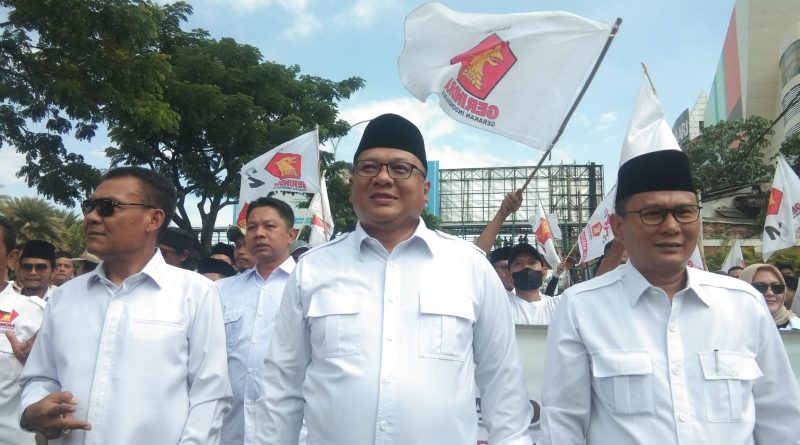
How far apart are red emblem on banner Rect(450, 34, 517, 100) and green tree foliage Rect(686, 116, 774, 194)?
3471 centimetres

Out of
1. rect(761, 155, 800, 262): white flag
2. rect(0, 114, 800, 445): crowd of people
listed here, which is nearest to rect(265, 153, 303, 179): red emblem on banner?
rect(0, 114, 800, 445): crowd of people

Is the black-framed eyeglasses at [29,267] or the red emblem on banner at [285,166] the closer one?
the black-framed eyeglasses at [29,267]

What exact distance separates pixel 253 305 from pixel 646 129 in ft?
10.5

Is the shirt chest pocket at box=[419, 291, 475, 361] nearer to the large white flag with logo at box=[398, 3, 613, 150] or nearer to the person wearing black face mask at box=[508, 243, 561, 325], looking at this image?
the large white flag with logo at box=[398, 3, 613, 150]

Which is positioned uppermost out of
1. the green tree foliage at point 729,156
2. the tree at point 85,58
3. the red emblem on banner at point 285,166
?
the green tree foliage at point 729,156

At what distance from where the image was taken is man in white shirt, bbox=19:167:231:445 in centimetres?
235

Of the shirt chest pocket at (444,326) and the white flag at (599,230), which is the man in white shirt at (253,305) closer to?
the shirt chest pocket at (444,326)

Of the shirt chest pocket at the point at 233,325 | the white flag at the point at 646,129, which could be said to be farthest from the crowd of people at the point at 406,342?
the white flag at the point at 646,129

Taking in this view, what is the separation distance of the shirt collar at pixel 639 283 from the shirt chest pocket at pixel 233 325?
7.50 ft

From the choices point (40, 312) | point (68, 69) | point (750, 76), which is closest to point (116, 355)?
point (40, 312)

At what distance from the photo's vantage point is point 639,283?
2.25 meters

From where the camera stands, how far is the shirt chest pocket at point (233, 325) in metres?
3.69

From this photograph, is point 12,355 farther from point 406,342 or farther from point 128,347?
point 406,342

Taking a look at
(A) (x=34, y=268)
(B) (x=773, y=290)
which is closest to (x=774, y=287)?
(B) (x=773, y=290)
